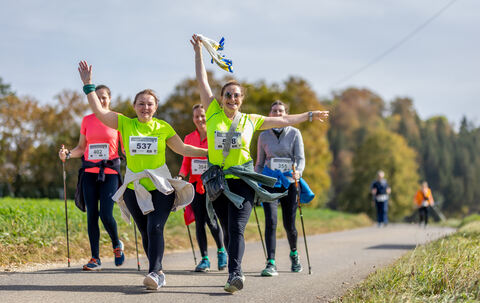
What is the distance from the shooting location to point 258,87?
40.9 meters

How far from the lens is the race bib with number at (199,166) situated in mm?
7926

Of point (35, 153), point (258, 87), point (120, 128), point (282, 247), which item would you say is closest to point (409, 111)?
point (258, 87)

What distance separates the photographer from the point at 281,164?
7609 mm

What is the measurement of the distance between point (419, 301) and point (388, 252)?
6.23 m

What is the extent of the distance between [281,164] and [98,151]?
91.2 inches

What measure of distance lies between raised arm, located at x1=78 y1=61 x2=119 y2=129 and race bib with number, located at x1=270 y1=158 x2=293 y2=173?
7.52 ft

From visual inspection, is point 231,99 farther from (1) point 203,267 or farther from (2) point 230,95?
(1) point 203,267

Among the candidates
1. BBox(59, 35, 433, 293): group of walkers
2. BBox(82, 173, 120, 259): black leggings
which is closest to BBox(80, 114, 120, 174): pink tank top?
BBox(82, 173, 120, 259): black leggings

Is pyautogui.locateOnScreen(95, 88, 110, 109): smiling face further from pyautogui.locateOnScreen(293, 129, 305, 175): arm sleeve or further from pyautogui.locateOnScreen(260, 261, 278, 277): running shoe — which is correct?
pyautogui.locateOnScreen(260, 261, 278, 277): running shoe

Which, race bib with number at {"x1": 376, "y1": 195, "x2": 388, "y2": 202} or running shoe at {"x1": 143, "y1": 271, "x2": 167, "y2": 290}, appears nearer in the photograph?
running shoe at {"x1": 143, "y1": 271, "x2": 167, "y2": 290}

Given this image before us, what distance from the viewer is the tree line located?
39.2 meters

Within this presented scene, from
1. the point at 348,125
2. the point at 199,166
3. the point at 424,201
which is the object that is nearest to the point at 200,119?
the point at 199,166

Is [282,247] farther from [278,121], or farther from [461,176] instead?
[461,176]

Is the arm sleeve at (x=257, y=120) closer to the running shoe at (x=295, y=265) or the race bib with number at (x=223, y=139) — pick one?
the race bib with number at (x=223, y=139)
